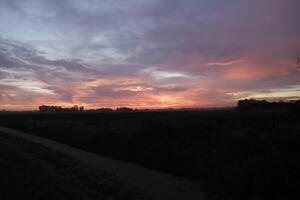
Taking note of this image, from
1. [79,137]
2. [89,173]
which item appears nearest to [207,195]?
[89,173]

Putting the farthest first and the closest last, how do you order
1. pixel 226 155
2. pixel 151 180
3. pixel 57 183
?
pixel 151 180
pixel 226 155
pixel 57 183

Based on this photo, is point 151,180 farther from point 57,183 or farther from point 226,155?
point 57,183

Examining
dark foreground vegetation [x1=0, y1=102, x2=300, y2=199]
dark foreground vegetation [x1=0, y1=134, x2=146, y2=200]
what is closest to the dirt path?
dark foreground vegetation [x1=0, y1=102, x2=300, y2=199]

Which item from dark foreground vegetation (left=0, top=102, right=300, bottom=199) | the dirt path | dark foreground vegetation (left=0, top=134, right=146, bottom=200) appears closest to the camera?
dark foreground vegetation (left=0, top=134, right=146, bottom=200)

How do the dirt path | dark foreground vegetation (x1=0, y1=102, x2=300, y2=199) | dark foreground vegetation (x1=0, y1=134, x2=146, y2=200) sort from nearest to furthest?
dark foreground vegetation (x1=0, y1=134, x2=146, y2=200)
dark foreground vegetation (x1=0, y1=102, x2=300, y2=199)
the dirt path

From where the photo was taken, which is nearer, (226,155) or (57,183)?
(57,183)

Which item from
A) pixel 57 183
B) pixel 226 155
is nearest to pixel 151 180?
pixel 226 155

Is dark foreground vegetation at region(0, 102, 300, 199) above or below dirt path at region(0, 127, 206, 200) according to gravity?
above

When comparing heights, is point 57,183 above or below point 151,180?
above

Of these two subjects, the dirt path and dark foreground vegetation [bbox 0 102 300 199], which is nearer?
dark foreground vegetation [bbox 0 102 300 199]

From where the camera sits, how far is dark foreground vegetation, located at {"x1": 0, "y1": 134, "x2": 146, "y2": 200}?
15500 mm

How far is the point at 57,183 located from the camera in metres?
17.8

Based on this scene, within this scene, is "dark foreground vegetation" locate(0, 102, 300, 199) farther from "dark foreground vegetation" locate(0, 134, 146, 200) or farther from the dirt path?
"dark foreground vegetation" locate(0, 134, 146, 200)

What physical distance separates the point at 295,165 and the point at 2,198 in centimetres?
1174
